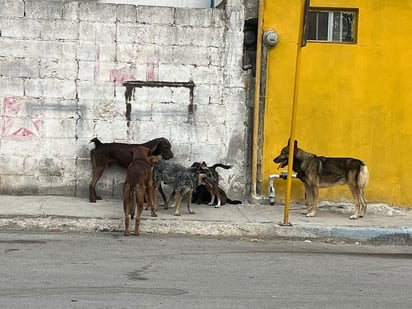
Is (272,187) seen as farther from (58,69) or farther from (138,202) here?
(58,69)

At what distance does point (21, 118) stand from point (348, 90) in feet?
19.9

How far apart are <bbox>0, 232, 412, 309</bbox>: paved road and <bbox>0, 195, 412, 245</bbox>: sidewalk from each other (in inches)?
10.6

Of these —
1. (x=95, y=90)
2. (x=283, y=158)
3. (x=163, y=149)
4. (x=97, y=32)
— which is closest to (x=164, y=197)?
(x=163, y=149)

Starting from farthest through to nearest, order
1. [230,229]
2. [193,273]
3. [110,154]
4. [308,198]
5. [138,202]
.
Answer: [110,154], [308,198], [230,229], [138,202], [193,273]

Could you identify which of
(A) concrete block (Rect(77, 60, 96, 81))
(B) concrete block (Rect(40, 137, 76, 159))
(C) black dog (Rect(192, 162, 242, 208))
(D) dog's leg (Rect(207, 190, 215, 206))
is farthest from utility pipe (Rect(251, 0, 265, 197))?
(B) concrete block (Rect(40, 137, 76, 159))

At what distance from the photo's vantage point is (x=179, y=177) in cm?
1129

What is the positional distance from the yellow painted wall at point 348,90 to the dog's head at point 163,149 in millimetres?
1828

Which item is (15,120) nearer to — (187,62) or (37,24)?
(37,24)

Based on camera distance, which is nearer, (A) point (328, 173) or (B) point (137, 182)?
(B) point (137, 182)

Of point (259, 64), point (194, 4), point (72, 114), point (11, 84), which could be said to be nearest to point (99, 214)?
point (72, 114)

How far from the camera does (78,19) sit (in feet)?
40.6

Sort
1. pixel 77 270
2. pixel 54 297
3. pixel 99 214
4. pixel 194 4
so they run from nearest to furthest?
pixel 54 297, pixel 77 270, pixel 99 214, pixel 194 4

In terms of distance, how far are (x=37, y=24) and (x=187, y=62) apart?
2805 millimetres

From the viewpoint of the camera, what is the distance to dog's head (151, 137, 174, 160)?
478 inches
